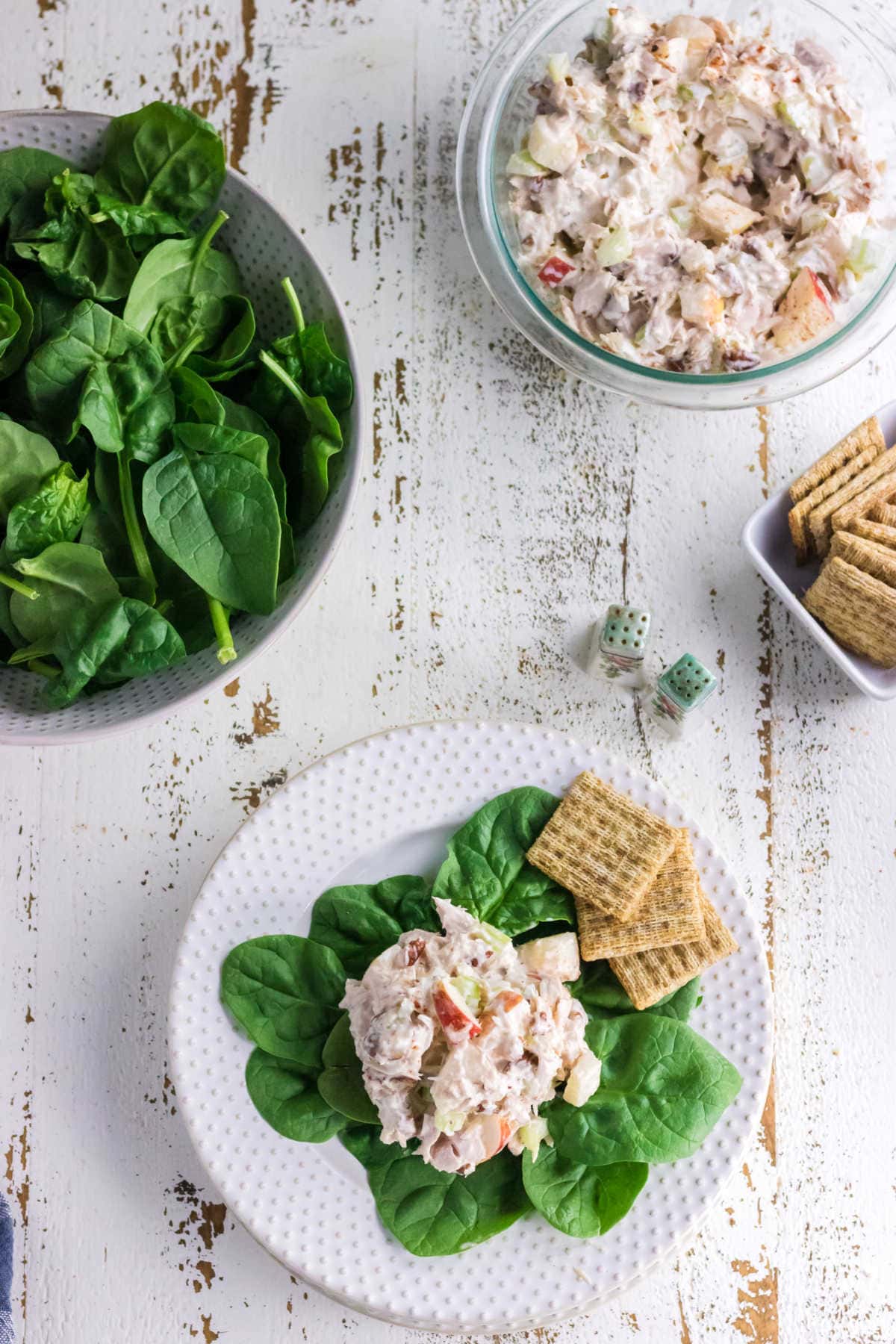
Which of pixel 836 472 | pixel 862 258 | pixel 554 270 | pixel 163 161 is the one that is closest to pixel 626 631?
pixel 836 472

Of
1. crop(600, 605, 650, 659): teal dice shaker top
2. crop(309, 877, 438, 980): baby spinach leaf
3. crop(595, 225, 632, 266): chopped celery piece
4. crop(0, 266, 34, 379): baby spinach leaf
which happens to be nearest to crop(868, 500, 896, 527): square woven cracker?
crop(600, 605, 650, 659): teal dice shaker top

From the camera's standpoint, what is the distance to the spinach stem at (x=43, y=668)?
1.40 m

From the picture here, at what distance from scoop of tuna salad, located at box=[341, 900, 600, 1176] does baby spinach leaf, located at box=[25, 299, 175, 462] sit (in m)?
0.69

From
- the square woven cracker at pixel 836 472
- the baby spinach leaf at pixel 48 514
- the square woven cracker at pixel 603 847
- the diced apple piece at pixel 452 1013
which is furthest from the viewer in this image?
the square woven cracker at pixel 836 472

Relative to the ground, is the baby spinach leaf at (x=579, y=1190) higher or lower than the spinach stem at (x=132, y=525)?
lower

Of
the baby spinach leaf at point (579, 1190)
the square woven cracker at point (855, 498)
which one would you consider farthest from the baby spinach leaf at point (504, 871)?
the square woven cracker at point (855, 498)

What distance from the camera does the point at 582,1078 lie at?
1432mm

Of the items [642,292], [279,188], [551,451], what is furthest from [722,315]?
[279,188]

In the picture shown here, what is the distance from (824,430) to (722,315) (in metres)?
0.32

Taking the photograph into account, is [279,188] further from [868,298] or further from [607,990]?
[607,990]

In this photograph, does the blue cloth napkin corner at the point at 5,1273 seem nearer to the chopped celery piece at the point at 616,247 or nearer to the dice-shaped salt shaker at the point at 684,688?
the dice-shaped salt shaker at the point at 684,688

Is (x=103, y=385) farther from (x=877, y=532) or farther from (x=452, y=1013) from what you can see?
(x=877, y=532)

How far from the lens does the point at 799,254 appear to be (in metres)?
1.53

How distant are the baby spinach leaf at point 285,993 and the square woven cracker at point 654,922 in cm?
33
